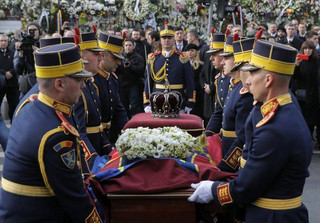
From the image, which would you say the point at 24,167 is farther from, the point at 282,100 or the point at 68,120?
the point at 282,100

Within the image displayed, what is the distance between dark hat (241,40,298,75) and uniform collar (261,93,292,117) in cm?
15

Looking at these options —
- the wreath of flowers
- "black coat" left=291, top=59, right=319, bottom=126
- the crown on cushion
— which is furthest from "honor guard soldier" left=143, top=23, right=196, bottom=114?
the wreath of flowers

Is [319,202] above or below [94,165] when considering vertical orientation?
below

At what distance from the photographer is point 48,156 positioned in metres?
3.38

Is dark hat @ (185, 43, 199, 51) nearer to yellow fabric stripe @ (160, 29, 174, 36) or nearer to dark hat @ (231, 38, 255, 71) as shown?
yellow fabric stripe @ (160, 29, 174, 36)

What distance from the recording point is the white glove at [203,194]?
4.01m

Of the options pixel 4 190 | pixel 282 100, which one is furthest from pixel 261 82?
pixel 4 190

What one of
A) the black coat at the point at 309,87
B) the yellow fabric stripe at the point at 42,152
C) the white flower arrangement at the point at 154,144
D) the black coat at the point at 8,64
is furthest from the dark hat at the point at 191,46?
the yellow fabric stripe at the point at 42,152

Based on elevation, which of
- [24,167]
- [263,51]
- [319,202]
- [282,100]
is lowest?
[319,202]

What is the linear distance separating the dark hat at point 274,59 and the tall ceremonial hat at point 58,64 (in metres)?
1.08

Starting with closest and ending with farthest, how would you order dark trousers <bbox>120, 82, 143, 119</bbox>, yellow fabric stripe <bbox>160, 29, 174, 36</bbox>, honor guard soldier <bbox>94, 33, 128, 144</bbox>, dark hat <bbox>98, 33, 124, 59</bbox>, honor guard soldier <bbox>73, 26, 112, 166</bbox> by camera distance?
honor guard soldier <bbox>73, 26, 112, 166</bbox> → honor guard soldier <bbox>94, 33, 128, 144</bbox> → dark hat <bbox>98, 33, 124, 59</bbox> → yellow fabric stripe <bbox>160, 29, 174, 36</bbox> → dark trousers <bbox>120, 82, 143, 119</bbox>

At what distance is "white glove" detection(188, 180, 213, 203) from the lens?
401 cm

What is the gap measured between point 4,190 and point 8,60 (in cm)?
888

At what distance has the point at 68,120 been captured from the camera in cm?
367
